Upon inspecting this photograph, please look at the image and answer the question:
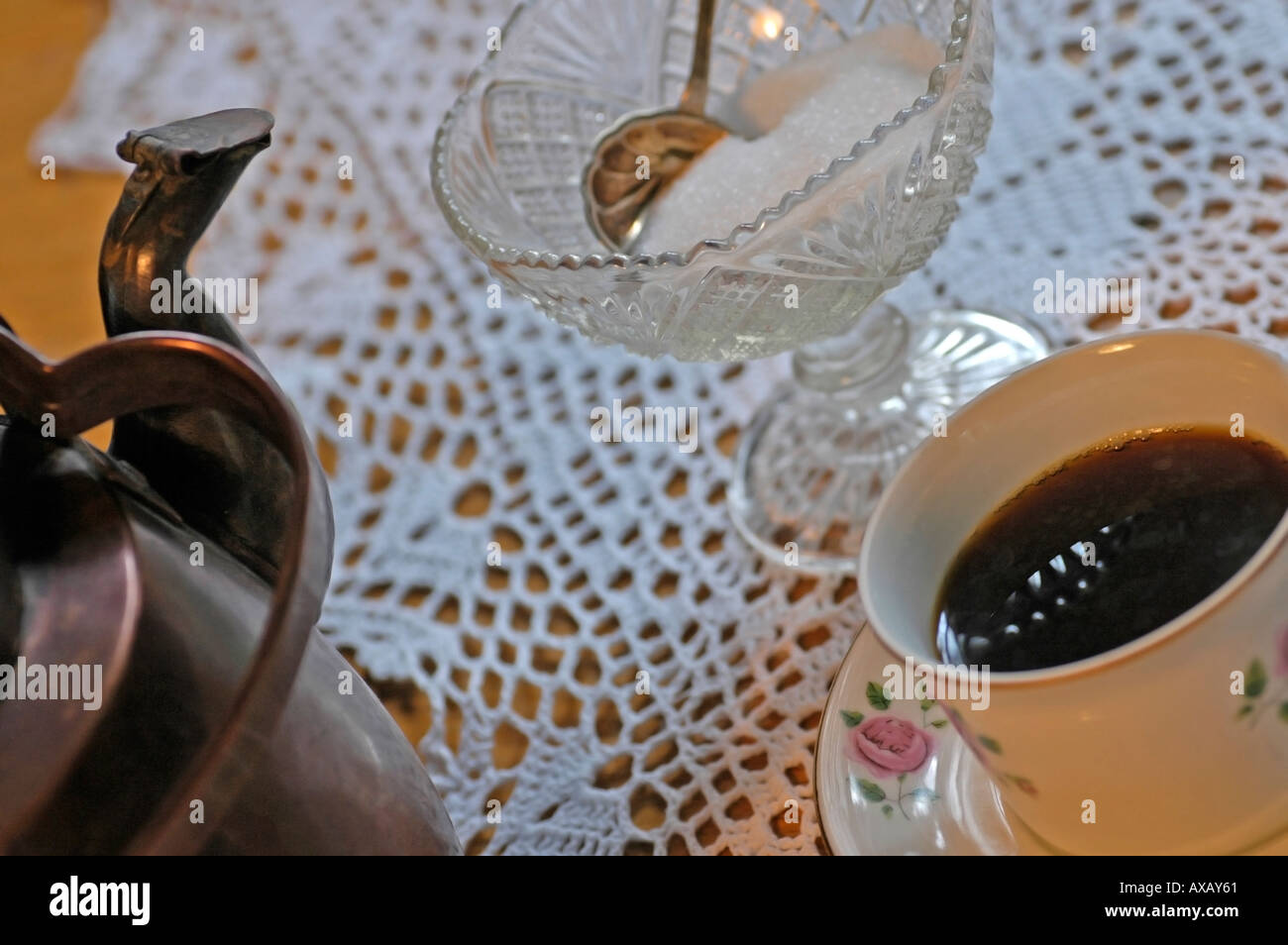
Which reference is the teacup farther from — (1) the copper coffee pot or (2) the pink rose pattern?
(1) the copper coffee pot

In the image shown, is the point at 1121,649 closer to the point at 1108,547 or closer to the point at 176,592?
the point at 1108,547

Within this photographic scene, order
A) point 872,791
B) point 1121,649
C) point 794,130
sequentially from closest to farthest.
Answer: point 1121,649, point 872,791, point 794,130

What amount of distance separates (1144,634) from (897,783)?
0.11 meters

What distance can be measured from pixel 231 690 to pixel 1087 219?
46 cm

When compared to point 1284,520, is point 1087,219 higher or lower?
higher

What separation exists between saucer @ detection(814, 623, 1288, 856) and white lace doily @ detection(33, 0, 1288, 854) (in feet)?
0.16

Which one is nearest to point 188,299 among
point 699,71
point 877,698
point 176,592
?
point 176,592

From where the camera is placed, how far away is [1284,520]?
32cm

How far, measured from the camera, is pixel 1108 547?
1.26 ft

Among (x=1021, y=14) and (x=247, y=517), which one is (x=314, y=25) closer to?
(x=1021, y=14)

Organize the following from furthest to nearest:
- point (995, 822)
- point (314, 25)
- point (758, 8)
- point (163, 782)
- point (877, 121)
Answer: point (314, 25) → point (758, 8) → point (877, 121) → point (995, 822) → point (163, 782)

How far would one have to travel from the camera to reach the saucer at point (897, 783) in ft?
1.38

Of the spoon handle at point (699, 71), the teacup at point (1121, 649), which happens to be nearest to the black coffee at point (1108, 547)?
the teacup at point (1121, 649)
